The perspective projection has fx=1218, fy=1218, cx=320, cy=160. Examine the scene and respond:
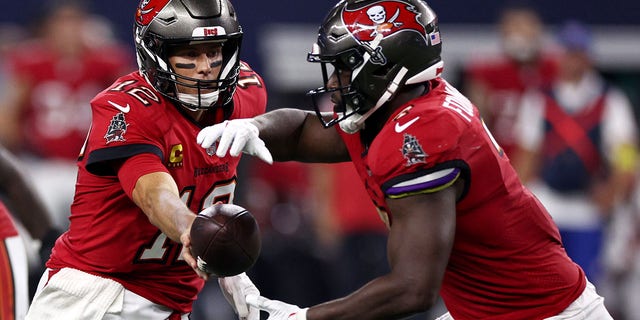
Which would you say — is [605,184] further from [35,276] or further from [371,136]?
[371,136]

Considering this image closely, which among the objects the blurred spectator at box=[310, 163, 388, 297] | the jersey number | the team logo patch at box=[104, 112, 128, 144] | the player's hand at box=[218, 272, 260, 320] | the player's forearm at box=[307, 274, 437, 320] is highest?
the team logo patch at box=[104, 112, 128, 144]

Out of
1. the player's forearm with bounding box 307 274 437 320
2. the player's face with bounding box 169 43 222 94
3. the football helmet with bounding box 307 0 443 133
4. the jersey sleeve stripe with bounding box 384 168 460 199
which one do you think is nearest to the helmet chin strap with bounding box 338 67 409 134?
the football helmet with bounding box 307 0 443 133

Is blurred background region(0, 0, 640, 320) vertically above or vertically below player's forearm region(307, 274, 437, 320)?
below

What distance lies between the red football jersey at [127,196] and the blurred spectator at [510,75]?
439 cm

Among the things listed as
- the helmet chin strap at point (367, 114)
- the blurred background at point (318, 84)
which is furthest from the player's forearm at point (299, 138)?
the blurred background at point (318, 84)

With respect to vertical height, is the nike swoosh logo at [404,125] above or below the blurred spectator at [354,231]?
above

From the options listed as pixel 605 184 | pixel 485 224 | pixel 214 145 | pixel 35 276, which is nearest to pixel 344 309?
pixel 485 224

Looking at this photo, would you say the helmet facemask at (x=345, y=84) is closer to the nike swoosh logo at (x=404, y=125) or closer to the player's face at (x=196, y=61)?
the nike swoosh logo at (x=404, y=125)

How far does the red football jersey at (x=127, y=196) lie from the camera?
13.3ft

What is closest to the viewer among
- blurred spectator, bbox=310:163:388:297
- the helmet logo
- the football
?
the football

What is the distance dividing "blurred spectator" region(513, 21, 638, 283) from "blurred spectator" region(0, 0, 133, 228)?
2884mm

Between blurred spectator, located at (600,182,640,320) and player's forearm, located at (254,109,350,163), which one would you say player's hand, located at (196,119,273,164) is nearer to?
player's forearm, located at (254,109,350,163)

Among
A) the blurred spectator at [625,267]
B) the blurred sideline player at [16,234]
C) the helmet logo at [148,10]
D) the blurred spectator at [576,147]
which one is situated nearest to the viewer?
the helmet logo at [148,10]

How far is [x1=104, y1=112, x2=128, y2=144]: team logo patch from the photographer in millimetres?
4008
